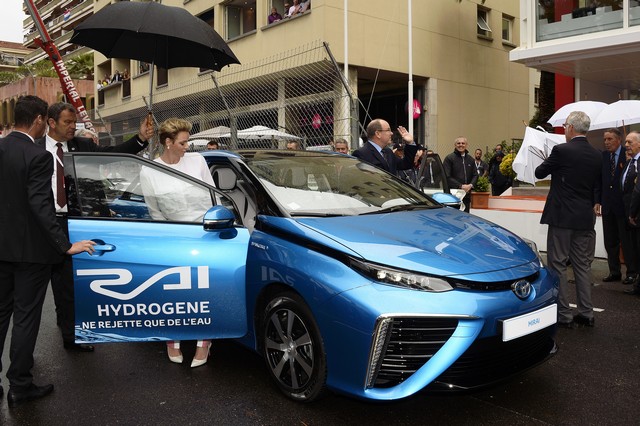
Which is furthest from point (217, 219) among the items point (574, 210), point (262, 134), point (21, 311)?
point (262, 134)

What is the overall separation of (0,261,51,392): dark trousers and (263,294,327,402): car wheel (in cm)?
143

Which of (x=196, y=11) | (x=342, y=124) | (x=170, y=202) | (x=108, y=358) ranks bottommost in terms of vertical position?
(x=108, y=358)

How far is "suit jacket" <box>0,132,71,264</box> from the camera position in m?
3.40

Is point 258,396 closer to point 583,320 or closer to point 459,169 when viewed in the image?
point 583,320

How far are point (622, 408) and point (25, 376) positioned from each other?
352 centimetres

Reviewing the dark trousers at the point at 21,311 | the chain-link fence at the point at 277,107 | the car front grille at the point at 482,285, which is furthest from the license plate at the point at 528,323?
the chain-link fence at the point at 277,107

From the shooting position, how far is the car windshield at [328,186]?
3.79 m

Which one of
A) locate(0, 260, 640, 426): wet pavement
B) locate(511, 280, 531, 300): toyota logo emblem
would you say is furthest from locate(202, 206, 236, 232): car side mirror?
locate(511, 280, 531, 300): toyota logo emblem

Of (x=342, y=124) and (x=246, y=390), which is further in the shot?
(x=342, y=124)

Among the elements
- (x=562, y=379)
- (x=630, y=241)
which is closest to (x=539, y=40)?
(x=630, y=241)

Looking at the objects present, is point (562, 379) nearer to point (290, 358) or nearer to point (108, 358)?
point (290, 358)

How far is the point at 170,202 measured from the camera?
3.88 m

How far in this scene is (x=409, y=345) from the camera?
291 centimetres

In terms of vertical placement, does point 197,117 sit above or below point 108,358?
above
